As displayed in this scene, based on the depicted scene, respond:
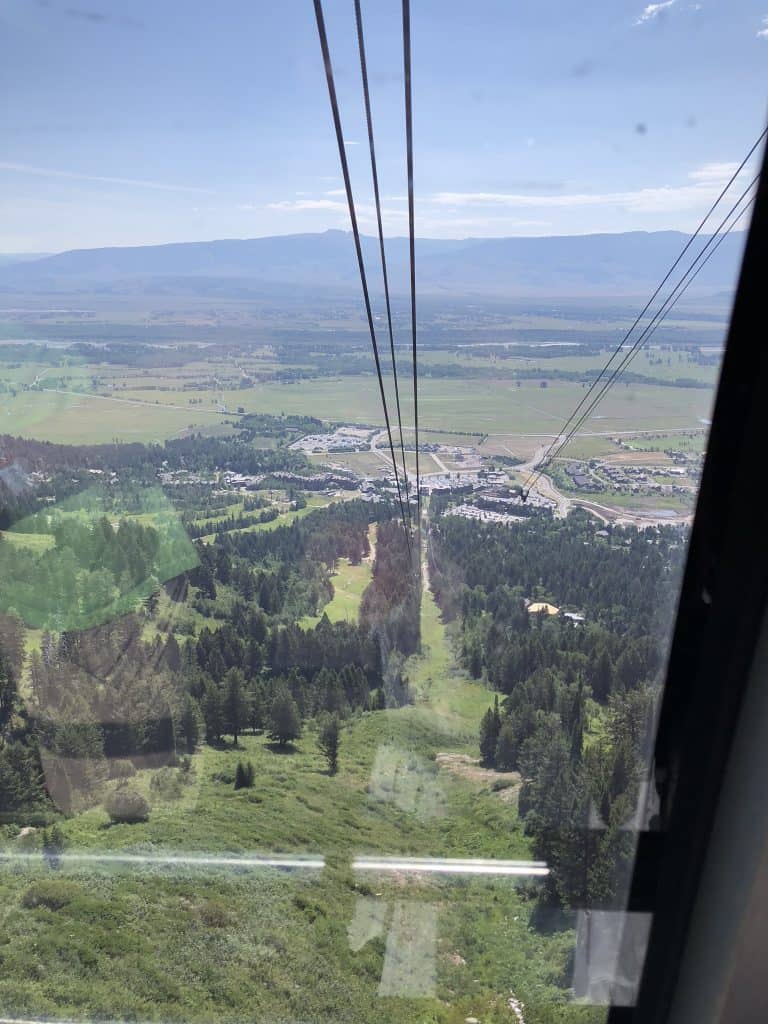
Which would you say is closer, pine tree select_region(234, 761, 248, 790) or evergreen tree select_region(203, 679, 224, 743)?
pine tree select_region(234, 761, 248, 790)

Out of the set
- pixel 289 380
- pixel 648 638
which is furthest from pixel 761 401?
pixel 289 380

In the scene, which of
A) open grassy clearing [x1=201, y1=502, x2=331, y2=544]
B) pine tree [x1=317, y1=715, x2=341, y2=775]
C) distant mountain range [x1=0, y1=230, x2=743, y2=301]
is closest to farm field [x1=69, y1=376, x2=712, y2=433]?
distant mountain range [x1=0, y1=230, x2=743, y2=301]

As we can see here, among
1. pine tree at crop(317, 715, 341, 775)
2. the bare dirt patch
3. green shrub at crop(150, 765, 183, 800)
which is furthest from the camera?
pine tree at crop(317, 715, 341, 775)

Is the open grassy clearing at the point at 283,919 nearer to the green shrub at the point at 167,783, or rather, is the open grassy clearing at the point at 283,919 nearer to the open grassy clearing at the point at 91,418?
the green shrub at the point at 167,783

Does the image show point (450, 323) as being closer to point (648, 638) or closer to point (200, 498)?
point (200, 498)

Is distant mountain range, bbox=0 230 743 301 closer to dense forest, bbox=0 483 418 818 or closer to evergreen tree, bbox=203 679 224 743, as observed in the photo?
dense forest, bbox=0 483 418 818
